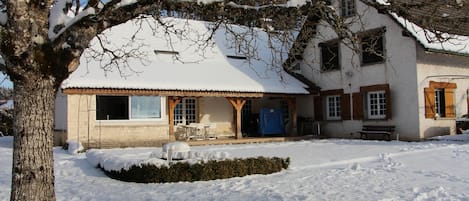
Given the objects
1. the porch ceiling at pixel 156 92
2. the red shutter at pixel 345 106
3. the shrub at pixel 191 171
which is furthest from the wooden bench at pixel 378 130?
the shrub at pixel 191 171

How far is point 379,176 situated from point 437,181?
1028 mm

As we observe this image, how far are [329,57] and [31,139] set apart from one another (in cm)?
1717

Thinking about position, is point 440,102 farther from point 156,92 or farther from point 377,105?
point 156,92

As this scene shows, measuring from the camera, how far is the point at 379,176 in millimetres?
8188

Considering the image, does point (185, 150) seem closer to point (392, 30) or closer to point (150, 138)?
point (150, 138)

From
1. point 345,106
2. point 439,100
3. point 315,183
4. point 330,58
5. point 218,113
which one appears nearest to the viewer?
point 315,183

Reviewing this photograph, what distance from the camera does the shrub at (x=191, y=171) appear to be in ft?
26.6

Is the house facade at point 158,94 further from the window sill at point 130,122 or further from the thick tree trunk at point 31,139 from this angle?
the thick tree trunk at point 31,139

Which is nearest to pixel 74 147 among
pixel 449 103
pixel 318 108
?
pixel 318 108

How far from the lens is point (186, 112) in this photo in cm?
1922

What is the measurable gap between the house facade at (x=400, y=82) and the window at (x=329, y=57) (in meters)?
0.05

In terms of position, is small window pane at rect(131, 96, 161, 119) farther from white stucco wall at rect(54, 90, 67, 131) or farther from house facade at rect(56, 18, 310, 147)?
white stucco wall at rect(54, 90, 67, 131)

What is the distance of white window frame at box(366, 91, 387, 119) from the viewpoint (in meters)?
17.5

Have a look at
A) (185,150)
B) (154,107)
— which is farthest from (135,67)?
(185,150)
